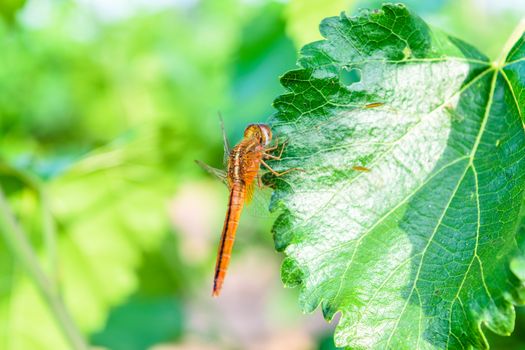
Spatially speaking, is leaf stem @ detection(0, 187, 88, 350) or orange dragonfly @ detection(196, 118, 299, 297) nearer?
orange dragonfly @ detection(196, 118, 299, 297)

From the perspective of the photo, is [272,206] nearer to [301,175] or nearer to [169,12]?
[301,175]

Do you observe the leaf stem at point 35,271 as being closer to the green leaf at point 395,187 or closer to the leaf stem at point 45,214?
the leaf stem at point 45,214

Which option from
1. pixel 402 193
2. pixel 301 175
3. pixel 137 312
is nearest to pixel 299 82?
pixel 301 175

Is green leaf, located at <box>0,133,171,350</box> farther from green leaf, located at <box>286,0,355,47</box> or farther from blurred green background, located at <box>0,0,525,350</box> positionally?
green leaf, located at <box>286,0,355,47</box>

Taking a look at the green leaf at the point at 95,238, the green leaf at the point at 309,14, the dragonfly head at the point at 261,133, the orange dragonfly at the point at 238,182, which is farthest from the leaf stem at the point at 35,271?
the green leaf at the point at 309,14

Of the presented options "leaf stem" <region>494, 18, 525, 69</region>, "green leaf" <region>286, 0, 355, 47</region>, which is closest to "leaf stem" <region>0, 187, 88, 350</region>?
"green leaf" <region>286, 0, 355, 47</region>

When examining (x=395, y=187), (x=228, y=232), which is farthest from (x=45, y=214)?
(x=395, y=187)
